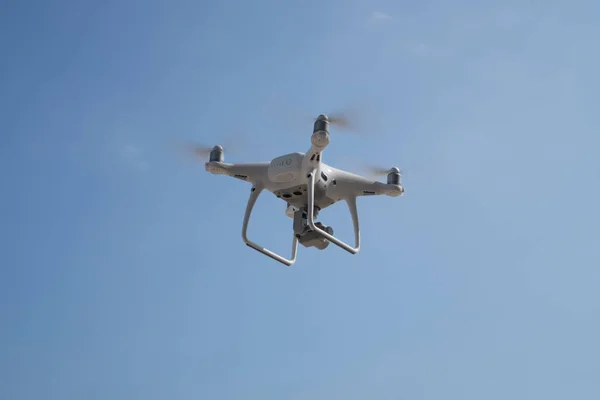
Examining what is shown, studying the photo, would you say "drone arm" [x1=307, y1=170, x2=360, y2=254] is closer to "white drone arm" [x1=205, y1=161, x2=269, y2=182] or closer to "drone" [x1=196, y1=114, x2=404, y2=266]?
"drone" [x1=196, y1=114, x2=404, y2=266]

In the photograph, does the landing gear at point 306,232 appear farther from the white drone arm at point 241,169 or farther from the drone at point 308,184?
the white drone arm at point 241,169

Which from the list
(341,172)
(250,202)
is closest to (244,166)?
(250,202)

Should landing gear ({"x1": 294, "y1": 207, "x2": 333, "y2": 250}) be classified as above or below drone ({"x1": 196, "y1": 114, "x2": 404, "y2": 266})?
below

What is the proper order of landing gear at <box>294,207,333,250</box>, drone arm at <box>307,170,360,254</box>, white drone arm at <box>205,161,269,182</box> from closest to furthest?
drone arm at <box>307,170,360,254</box>
landing gear at <box>294,207,333,250</box>
white drone arm at <box>205,161,269,182</box>

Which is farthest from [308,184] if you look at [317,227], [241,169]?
[241,169]

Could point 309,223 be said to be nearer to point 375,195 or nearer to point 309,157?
point 309,157

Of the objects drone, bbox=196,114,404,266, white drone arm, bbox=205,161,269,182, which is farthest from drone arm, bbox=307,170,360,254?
white drone arm, bbox=205,161,269,182

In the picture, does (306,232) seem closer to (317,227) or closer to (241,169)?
(317,227)
